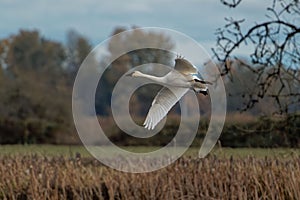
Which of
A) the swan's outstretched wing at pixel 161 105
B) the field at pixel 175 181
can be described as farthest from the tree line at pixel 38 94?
the swan's outstretched wing at pixel 161 105

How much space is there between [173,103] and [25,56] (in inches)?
1599

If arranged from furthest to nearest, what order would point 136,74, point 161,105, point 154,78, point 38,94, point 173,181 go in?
point 38,94 → point 173,181 → point 161,105 → point 154,78 → point 136,74

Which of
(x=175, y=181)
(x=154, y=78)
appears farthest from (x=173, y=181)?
(x=154, y=78)

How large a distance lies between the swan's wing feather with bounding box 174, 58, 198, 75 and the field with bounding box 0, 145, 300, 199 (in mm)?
4225

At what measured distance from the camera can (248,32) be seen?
9836mm

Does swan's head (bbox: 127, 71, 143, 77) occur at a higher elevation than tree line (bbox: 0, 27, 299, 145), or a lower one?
lower

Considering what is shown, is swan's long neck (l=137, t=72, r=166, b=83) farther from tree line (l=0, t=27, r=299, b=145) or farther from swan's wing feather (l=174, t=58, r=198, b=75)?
tree line (l=0, t=27, r=299, b=145)

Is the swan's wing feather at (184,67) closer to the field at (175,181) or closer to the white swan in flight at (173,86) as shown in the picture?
the white swan in flight at (173,86)

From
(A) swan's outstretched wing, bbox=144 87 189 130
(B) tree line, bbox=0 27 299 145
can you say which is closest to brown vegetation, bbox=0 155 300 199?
(A) swan's outstretched wing, bbox=144 87 189 130

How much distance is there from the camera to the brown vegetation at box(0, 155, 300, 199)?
794 cm

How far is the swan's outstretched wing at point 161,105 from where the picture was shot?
3412mm

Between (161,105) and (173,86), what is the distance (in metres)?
0.21

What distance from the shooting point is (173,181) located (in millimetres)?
8523

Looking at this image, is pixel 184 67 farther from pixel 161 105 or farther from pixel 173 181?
pixel 173 181
